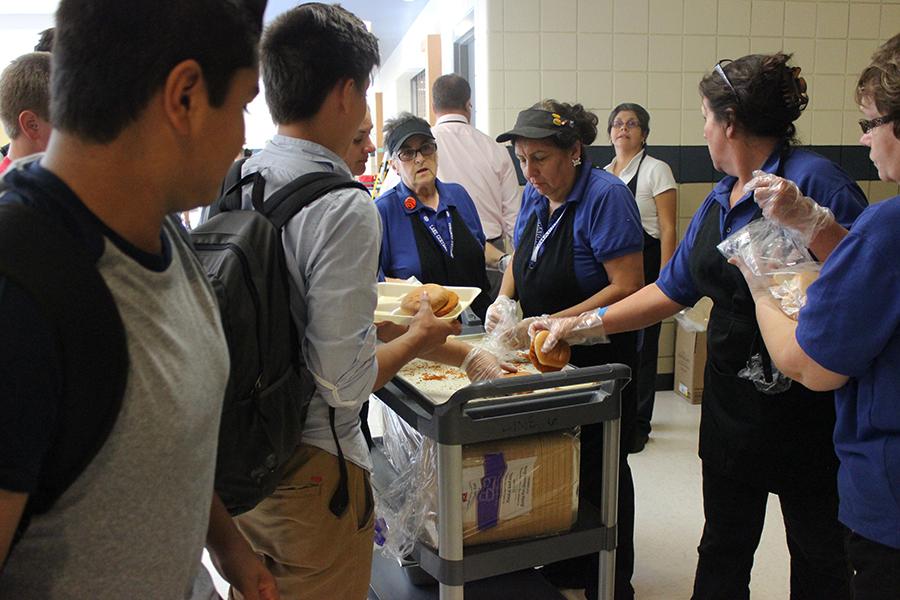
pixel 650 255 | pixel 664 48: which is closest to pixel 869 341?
pixel 650 255

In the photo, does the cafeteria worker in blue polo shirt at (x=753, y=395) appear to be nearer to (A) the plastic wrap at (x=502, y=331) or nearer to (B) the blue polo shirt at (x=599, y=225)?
(A) the plastic wrap at (x=502, y=331)

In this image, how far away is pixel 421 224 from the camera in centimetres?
265

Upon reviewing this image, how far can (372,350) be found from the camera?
1.25 m

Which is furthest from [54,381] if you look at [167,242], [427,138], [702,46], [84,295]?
[702,46]

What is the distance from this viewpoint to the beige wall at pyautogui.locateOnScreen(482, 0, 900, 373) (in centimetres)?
394

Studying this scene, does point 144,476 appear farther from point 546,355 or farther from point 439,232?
point 439,232

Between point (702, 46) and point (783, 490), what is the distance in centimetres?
314

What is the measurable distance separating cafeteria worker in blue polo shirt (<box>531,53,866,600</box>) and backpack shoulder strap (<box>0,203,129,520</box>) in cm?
138

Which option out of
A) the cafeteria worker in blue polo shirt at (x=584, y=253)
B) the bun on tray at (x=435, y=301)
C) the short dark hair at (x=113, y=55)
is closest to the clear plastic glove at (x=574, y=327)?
the cafeteria worker in blue polo shirt at (x=584, y=253)

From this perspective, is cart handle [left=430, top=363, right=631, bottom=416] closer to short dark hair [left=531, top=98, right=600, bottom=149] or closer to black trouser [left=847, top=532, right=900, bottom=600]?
black trouser [left=847, top=532, right=900, bottom=600]

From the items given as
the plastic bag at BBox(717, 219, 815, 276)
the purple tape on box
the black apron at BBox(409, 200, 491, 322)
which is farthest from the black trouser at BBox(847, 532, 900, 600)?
the black apron at BBox(409, 200, 491, 322)

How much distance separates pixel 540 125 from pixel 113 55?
5.54 ft

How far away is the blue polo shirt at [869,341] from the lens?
1124 millimetres

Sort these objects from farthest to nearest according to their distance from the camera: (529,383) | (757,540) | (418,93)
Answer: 1. (418,93)
2. (757,540)
3. (529,383)
